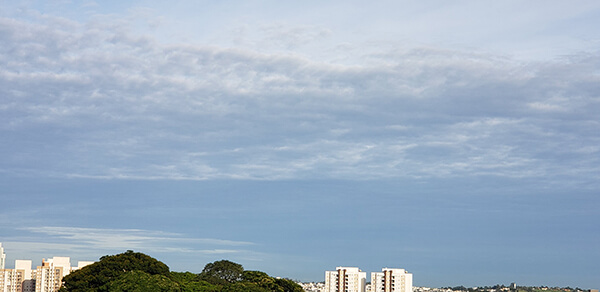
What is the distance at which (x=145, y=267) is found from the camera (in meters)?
64.9

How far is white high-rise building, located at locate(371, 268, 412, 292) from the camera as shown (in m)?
138

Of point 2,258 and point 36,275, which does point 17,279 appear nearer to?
point 36,275

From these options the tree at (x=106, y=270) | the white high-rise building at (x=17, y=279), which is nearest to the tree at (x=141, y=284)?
the tree at (x=106, y=270)

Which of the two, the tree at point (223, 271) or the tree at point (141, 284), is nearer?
the tree at point (141, 284)

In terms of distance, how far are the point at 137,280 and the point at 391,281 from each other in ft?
305

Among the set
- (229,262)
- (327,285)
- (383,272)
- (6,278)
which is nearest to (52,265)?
(6,278)

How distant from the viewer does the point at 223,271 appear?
88.4 metres

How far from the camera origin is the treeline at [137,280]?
52.3m

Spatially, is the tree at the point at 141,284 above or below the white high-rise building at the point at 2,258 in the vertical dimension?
below

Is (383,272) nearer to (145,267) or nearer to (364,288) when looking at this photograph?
(364,288)

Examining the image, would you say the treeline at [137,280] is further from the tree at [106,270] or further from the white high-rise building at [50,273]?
the white high-rise building at [50,273]

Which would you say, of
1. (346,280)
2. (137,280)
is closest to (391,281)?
(346,280)

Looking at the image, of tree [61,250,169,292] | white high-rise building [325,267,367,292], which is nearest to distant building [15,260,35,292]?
white high-rise building [325,267,367,292]

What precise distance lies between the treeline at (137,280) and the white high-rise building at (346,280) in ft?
232
